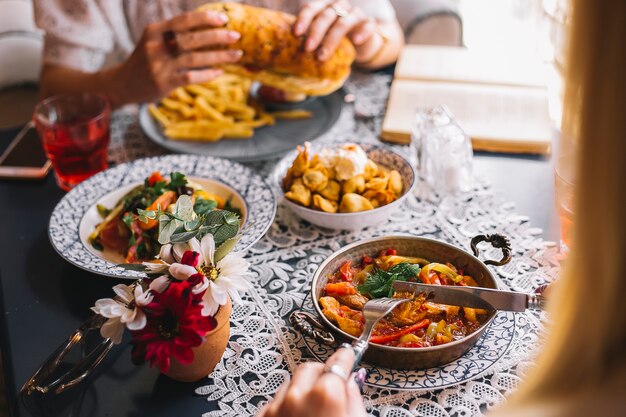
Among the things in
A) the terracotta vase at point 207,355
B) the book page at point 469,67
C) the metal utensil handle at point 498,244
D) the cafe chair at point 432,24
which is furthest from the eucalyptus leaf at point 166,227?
the cafe chair at point 432,24

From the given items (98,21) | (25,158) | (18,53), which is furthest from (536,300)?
(18,53)

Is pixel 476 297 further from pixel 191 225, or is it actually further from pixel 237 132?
pixel 237 132

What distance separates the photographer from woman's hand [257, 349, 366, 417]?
784mm

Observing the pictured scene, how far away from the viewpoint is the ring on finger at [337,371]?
838mm

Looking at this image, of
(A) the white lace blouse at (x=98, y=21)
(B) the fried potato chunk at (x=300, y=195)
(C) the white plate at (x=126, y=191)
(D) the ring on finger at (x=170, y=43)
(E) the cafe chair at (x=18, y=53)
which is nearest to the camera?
(C) the white plate at (x=126, y=191)

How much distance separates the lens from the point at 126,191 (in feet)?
4.99

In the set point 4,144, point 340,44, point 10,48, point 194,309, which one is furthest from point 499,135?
point 10,48

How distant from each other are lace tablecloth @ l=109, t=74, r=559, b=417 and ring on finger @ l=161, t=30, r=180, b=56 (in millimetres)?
258

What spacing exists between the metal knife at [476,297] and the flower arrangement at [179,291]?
30cm

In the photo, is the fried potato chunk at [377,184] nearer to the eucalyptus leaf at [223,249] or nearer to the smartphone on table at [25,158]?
the eucalyptus leaf at [223,249]

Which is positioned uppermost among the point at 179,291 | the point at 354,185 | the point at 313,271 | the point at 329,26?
the point at 329,26

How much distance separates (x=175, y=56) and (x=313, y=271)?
0.80 m

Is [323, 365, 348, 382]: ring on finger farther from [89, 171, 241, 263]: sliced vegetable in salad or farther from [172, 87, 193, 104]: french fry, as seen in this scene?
[172, 87, 193, 104]: french fry

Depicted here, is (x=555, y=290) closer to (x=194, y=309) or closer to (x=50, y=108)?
(x=194, y=309)
